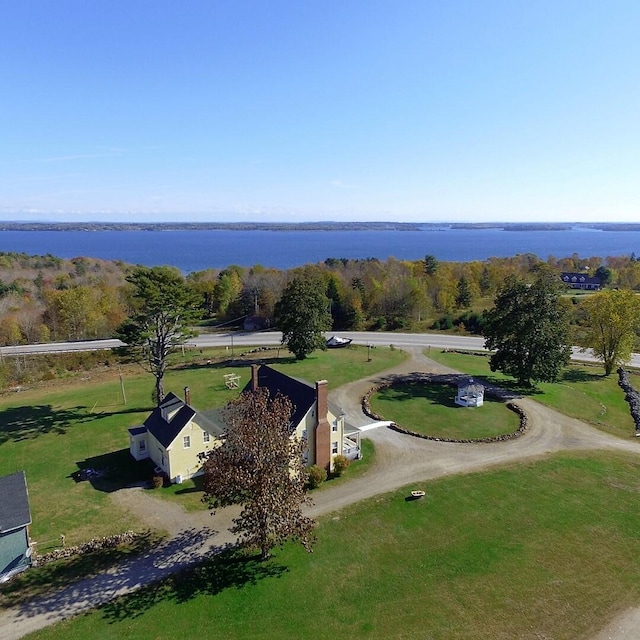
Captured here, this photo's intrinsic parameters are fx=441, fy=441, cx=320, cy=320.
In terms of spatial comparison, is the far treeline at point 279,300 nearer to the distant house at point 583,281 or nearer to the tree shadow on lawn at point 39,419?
the distant house at point 583,281

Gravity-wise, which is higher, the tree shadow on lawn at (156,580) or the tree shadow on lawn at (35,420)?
the tree shadow on lawn at (156,580)

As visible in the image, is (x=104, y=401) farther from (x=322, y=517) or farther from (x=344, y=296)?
(x=344, y=296)

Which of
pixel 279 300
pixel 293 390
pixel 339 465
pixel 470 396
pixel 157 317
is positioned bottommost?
pixel 339 465

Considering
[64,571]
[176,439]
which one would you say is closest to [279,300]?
[176,439]

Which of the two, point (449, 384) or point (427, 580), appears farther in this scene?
point (449, 384)

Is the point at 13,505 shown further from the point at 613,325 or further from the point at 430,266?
the point at 430,266

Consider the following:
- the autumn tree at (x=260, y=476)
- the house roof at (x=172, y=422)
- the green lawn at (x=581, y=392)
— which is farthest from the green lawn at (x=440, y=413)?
the autumn tree at (x=260, y=476)

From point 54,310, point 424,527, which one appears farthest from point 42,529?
point 54,310
